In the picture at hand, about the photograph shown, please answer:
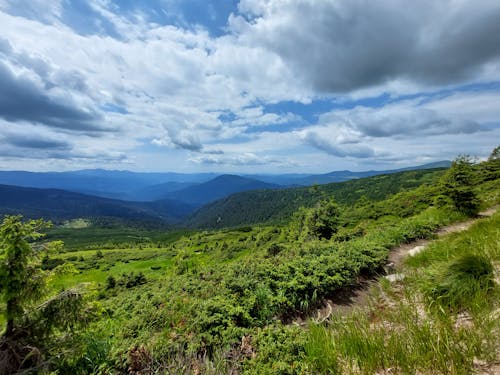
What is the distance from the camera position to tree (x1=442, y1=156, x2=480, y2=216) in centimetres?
1588

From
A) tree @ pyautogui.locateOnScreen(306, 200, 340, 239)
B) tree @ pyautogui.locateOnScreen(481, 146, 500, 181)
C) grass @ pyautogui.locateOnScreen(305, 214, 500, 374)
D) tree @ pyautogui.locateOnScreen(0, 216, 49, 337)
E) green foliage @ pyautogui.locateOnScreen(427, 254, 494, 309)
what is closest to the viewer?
grass @ pyautogui.locateOnScreen(305, 214, 500, 374)

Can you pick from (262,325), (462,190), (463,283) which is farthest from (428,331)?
(462,190)

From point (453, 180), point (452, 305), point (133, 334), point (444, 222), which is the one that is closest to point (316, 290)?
point (452, 305)

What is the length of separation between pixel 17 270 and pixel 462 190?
21.6m

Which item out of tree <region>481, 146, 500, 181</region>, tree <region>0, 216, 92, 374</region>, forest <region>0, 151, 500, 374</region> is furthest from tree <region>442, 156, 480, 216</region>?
tree <region>481, 146, 500, 181</region>

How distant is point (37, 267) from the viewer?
4.50m

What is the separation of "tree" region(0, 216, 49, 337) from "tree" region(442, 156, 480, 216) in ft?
70.2

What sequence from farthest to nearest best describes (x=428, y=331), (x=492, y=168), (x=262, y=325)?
(x=492, y=168) < (x=262, y=325) < (x=428, y=331)

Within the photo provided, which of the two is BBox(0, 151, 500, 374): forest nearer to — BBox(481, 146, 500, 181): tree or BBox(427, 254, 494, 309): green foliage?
BBox(427, 254, 494, 309): green foliage

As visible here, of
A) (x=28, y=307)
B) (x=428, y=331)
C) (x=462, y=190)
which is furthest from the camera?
(x=462, y=190)

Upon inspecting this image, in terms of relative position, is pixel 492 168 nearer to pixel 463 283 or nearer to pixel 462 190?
pixel 462 190

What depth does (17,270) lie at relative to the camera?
4.13 metres

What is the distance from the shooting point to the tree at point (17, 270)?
4.05 metres

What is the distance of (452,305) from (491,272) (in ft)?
3.24
